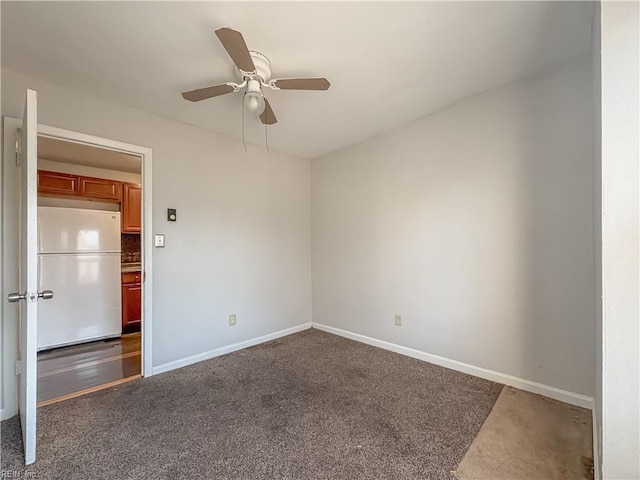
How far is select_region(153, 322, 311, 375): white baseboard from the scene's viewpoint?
2652 mm

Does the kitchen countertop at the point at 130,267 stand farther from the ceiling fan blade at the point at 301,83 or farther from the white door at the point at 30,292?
the ceiling fan blade at the point at 301,83

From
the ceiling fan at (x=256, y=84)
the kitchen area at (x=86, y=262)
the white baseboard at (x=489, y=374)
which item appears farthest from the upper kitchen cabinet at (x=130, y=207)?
the white baseboard at (x=489, y=374)

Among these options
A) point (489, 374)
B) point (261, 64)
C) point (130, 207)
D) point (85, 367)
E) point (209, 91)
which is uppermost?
point (261, 64)

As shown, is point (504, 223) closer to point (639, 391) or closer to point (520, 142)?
point (520, 142)

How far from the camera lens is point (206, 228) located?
2.96 metres

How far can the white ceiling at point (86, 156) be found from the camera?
312 cm

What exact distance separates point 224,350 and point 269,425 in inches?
56.4

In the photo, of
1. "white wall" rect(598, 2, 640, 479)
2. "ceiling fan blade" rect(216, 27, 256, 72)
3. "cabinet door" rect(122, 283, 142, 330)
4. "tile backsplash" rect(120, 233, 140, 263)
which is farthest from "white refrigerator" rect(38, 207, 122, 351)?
"white wall" rect(598, 2, 640, 479)

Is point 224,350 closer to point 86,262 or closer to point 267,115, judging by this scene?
point 86,262

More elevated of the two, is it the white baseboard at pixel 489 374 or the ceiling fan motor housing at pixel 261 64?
the ceiling fan motor housing at pixel 261 64

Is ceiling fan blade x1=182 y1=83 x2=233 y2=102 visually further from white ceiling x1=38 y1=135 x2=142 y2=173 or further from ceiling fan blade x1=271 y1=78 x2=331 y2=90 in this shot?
white ceiling x1=38 y1=135 x2=142 y2=173

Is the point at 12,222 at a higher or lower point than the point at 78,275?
higher

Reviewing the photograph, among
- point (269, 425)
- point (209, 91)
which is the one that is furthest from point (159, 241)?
point (269, 425)

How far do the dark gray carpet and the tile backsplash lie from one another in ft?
8.01
